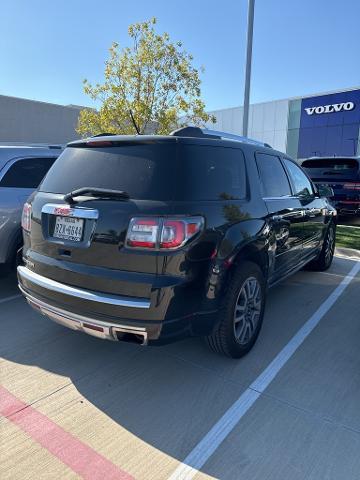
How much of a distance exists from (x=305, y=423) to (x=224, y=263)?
119 centimetres

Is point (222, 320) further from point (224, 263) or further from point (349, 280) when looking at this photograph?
point (349, 280)

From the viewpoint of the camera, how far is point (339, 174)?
9945mm

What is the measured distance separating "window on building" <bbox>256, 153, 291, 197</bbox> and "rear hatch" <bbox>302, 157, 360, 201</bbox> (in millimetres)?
6131

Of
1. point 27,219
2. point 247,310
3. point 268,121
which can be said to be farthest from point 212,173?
point 268,121

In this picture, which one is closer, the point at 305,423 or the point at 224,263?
the point at 305,423

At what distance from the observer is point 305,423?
2467mm

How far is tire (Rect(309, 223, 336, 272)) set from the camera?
19.2 feet

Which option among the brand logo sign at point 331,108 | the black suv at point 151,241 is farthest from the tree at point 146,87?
the brand logo sign at point 331,108

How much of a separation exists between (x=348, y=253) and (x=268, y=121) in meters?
33.4

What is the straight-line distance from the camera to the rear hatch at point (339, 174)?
376 inches

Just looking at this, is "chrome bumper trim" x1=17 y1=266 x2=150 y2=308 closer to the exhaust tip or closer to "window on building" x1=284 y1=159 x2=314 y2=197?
the exhaust tip

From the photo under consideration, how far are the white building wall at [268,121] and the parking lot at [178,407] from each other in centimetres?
3405

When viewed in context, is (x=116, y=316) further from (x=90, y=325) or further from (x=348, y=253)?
(x=348, y=253)

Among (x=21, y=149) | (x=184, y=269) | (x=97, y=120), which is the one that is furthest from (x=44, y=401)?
(x=97, y=120)
